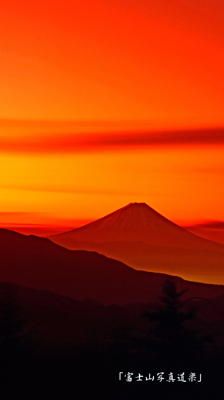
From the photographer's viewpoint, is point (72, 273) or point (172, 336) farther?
point (72, 273)

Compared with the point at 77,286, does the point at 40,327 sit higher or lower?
lower

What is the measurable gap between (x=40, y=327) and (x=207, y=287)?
44.8 ft

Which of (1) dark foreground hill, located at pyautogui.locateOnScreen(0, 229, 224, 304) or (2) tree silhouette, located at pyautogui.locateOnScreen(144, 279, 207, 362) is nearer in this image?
(2) tree silhouette, located at pyautogui.locateOnScreen(144, 279, 207, 362)

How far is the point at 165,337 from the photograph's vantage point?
3422 centimetres

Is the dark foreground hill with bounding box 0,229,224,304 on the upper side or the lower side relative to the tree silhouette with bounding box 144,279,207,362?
upper

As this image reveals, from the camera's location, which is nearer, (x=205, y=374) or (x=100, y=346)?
(x=205, y=374)

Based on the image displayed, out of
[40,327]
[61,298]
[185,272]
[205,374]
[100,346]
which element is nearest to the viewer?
[185,272]

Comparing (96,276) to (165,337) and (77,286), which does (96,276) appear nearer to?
(77,286)

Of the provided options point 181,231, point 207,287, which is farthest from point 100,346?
point 181,231

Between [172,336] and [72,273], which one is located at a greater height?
[72,273]

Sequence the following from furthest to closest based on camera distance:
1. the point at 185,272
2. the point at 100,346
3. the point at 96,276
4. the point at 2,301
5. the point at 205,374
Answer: the point at 96,276
the point at 100,346
the point at 2,301
the point at 205,374
the point at 185,272

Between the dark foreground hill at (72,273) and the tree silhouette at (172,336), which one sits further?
the dark foreground hill at (72,273)

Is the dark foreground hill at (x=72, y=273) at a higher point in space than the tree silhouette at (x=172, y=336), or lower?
higher

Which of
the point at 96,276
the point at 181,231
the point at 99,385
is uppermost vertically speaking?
the point at 181,231
